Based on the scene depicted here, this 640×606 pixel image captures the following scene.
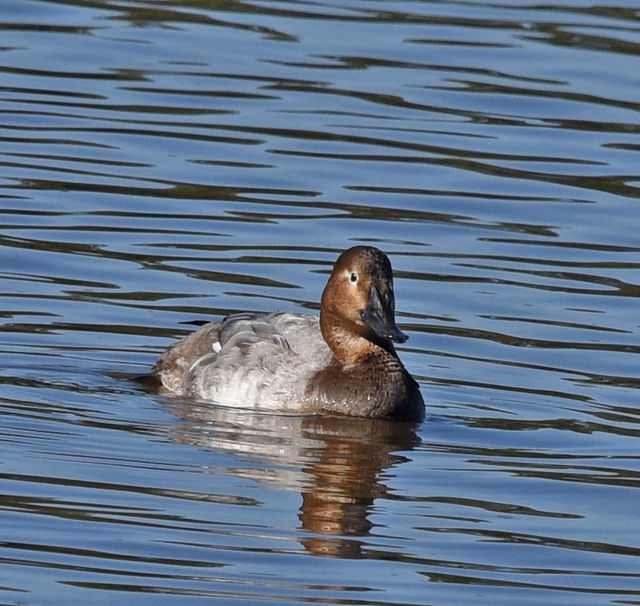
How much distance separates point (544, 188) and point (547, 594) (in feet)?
25.7

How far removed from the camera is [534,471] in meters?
9.06

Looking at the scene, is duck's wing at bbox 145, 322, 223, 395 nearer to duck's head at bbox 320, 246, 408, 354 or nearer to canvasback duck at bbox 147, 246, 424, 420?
canvasback duck at bbox 147, 246, 424, 420

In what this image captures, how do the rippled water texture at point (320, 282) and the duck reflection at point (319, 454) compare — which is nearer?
the rippled water texture at point (320, 282)

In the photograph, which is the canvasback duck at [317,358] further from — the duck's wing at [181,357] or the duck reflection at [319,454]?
the duck reflection at [319,454]

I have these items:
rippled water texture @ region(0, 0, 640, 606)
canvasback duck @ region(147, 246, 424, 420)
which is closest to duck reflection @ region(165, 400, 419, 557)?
rippled water texture @ region(0, 0, 640, 606)

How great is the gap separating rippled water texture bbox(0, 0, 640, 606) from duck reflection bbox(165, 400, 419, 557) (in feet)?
0.08

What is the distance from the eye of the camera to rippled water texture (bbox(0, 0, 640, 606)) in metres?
7.68

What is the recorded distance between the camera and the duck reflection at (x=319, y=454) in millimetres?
8133

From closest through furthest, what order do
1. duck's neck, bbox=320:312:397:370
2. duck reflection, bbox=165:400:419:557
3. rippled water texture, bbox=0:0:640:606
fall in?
rippled water texture, bbox=0:0:640:606 → duck reflection, bbox=165:400:419:557 → duck's neck, bbox=320:312:397:370

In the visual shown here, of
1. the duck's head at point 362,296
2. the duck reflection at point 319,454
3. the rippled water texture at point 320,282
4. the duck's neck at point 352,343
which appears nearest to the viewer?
the rippled water texture at point 320,282

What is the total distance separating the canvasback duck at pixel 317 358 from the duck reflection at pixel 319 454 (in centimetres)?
13

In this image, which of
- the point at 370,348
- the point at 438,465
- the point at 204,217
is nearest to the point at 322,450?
the point at 438,465

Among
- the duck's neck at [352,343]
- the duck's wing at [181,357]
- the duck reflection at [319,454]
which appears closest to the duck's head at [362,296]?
the duck's neck at [352,343]

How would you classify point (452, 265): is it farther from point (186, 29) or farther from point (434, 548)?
point (186, 29)
